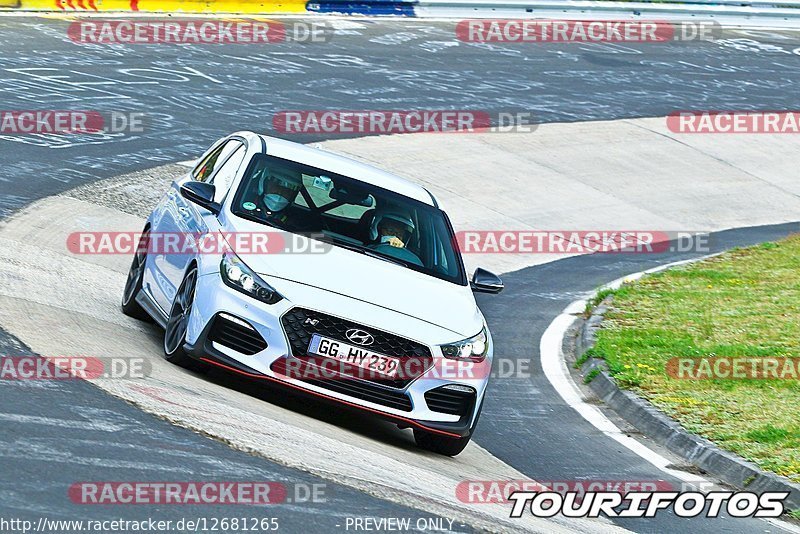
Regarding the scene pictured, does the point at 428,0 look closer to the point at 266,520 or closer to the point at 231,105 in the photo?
the point at 231,105

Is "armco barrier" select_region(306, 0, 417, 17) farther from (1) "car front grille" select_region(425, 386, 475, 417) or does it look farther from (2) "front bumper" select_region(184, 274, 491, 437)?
(1) "car front grille" select_region(425, 386, 475, 417)

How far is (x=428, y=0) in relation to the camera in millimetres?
28656

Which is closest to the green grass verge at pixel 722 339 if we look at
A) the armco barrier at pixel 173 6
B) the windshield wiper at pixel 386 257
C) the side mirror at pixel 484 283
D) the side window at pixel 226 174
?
the side mirror at pixel 484 283

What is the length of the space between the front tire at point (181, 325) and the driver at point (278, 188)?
2.72 feet

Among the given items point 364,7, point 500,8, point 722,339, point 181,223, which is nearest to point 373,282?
point 181,223

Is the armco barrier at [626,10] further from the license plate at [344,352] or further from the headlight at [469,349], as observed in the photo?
the license plate at [344,352]

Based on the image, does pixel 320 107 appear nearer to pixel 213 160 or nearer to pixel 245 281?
pixel 213 160

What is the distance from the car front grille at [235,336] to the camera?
8.19 m

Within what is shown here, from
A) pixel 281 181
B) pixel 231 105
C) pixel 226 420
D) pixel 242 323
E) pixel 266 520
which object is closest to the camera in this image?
pixel 266 520

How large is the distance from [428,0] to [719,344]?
685 inches

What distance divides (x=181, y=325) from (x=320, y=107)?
1291 cm

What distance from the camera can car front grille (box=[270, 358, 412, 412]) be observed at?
815cm

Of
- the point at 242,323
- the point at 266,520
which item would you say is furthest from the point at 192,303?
the point at 266,520

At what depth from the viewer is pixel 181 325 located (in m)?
8.69
